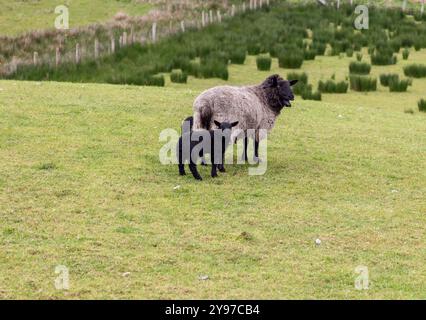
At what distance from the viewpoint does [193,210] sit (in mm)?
9164

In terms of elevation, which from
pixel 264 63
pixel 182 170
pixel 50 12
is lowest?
pixel 182 170

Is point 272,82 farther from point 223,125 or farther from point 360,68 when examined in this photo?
point 360,68

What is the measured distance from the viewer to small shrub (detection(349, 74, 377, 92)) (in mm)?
19672

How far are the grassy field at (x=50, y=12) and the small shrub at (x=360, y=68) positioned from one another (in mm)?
11525

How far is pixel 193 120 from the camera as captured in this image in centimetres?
→ 1062

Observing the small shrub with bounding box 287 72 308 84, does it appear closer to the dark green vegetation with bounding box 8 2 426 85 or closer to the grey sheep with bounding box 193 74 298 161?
the dark green vegetation with bounding box 8 2 426 85

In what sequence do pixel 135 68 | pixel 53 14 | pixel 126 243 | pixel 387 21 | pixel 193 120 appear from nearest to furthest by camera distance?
pixel 126 243 < pixel 193 120 < pixel 135 68 < pixel 387 21 < pixel 53 14

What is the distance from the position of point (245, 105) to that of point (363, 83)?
9420mm

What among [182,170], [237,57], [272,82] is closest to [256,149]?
[272,82]

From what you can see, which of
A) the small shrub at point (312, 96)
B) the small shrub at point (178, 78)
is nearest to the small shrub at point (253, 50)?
the small shrub at point (178, 78)

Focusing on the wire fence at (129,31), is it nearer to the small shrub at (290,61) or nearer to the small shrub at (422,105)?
the small shrub at (290,61)

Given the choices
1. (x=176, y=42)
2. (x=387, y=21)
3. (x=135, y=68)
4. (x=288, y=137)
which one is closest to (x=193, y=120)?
(x=288, y=137)
